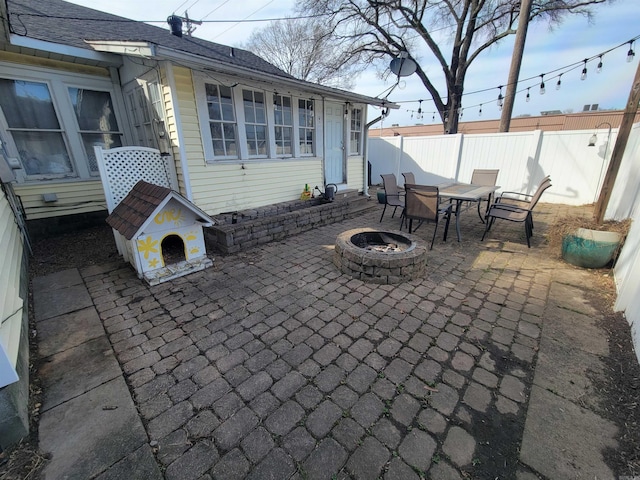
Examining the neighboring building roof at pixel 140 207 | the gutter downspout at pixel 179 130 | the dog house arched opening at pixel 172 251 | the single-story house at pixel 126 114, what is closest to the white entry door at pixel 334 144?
the single-story house at pixel 126 114

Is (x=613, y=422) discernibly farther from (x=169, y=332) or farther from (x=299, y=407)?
(x=169, y=332)

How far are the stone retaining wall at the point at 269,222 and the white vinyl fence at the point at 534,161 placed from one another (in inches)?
184

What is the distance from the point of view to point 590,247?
3.52 metres

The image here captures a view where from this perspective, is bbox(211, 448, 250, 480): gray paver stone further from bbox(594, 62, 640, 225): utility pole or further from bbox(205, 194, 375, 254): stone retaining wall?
bbox(594, 62, 640, 225): utility pole

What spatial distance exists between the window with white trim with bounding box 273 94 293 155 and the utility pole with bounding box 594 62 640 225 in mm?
5310

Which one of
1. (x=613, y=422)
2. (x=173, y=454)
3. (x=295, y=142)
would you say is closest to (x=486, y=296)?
(x=613, y=422)

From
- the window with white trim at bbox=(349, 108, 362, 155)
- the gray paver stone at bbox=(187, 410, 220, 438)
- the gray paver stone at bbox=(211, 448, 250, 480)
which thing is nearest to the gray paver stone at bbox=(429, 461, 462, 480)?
the gray paver stone at bbox=(211, 448, 250, 480)

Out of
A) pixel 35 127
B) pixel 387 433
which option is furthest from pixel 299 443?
pixel 35 127

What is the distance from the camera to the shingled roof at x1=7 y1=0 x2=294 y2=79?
4.37 metres

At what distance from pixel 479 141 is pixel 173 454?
1013 centimetres

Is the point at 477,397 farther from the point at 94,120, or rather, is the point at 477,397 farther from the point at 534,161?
the point at 534,161

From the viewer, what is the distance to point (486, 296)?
3.10m

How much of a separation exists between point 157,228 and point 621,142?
6.38 meters

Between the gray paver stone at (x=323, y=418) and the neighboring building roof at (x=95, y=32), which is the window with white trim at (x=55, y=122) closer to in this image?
the neighboring building roof at (x=95, y=32)
